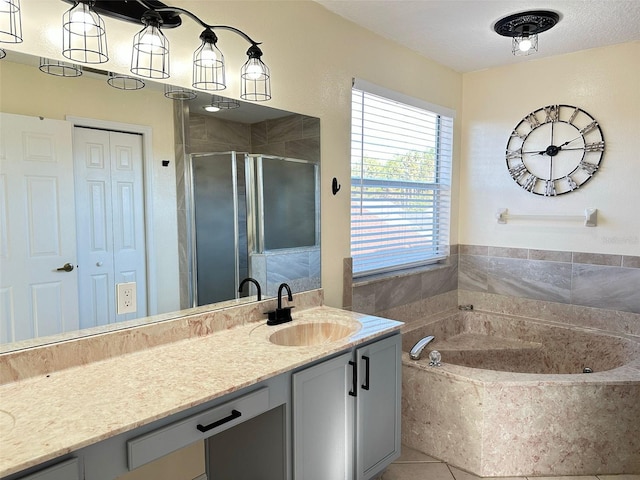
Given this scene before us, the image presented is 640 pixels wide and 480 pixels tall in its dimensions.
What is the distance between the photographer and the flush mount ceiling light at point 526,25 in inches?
99.6

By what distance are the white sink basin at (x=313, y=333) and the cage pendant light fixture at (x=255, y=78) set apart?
1150 mm

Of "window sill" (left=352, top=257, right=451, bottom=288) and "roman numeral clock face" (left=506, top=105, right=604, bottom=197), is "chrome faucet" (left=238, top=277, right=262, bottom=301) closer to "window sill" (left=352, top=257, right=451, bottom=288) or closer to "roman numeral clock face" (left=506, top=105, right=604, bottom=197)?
"window sill" (left=352, top=257, right=451, bottom=288)

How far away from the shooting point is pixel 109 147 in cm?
164

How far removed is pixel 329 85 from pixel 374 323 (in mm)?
1403

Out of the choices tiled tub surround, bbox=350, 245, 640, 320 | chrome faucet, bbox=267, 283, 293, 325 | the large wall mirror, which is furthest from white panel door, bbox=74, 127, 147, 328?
tiled tub surround, bbox=350, 245, 640, 320

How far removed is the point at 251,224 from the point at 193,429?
111 centimetres

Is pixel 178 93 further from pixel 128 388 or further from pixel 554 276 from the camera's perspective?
pixel 554 276

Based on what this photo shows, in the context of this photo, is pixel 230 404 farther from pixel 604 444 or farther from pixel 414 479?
pixel 604 444

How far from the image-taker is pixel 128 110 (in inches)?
67.0

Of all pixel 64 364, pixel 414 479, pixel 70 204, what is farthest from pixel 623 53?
pixel 64 364

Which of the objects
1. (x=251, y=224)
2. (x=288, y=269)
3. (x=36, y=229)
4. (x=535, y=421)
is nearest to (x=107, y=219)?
(x=36, y=229)

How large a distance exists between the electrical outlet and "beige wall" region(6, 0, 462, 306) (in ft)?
2.73

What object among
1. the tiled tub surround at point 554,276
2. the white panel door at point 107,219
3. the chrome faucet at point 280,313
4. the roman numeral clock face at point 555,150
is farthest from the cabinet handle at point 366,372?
the roman numeral clock face at point 555,150

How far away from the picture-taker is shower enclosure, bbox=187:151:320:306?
198cm
